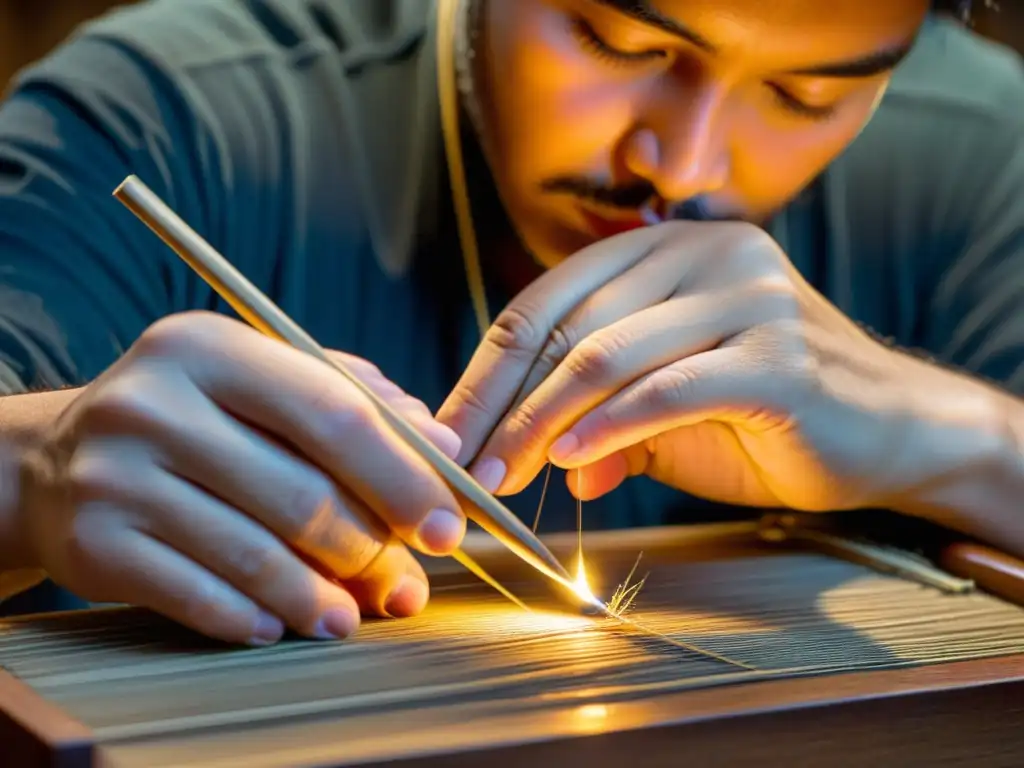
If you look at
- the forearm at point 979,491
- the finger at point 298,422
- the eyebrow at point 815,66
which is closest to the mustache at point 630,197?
the eyebrow at point 815,66

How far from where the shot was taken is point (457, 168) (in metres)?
1.07

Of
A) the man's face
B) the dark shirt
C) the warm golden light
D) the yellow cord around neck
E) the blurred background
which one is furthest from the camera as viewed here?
the blurred background

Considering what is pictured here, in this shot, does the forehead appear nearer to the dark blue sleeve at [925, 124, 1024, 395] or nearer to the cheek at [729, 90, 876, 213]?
the cheek at [729, 90, 876, 213]

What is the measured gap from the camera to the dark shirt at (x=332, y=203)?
0.91m

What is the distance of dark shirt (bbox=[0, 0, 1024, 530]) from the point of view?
2.98ft

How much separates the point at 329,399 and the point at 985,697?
1.03 ft

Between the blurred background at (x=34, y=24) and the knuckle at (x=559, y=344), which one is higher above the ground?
the blurred background at (x=34, y=24)

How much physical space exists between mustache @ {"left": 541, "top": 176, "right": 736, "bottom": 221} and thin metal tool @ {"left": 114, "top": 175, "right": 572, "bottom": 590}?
30 centimetres

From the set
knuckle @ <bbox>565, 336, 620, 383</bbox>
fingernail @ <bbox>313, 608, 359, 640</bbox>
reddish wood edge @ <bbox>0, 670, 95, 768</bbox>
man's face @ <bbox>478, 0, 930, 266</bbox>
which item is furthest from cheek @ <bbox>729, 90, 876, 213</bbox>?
reddish wood edge @ <bbox>0, 670, 95, 768</bbox>

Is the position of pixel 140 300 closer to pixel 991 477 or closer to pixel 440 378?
pixel 440 378

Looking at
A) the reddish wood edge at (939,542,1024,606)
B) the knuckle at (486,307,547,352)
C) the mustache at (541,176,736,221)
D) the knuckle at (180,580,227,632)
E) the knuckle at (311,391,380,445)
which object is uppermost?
the mustache at (541,176,736,221)

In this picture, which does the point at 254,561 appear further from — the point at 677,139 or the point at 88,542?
the point at 677,139

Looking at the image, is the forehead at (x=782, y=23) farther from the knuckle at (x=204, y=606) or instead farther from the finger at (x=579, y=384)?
the knuckle at (x=204, y=606)

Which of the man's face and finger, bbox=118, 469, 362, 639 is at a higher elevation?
the man's face
